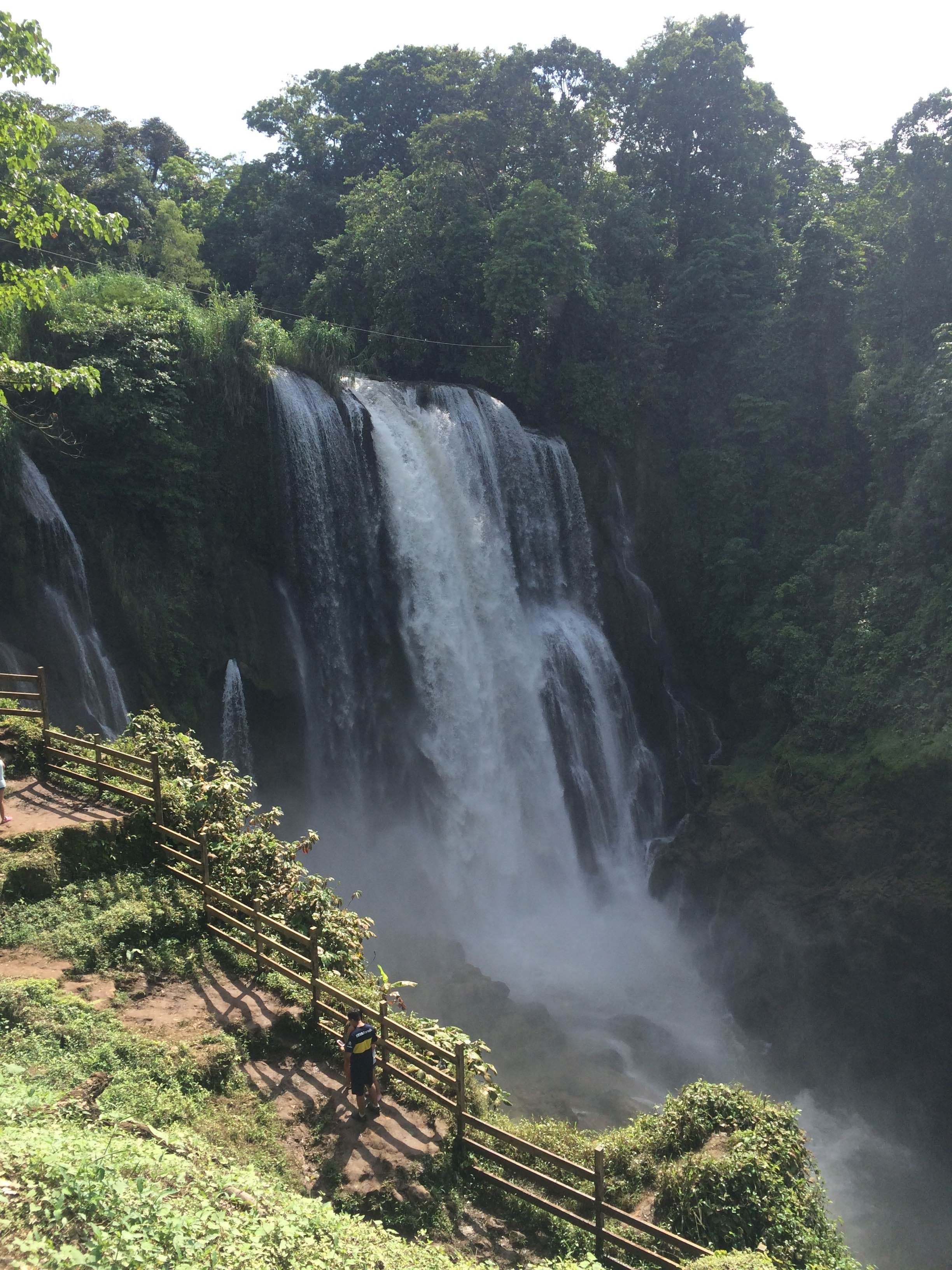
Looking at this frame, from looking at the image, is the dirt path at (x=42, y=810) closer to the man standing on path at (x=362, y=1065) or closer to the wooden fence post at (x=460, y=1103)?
the man standing on path at (x=362, y=1065)

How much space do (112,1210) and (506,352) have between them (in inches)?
827

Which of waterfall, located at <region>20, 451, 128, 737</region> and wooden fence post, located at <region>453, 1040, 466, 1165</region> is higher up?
waterfall, located at <region>20, 451, 128, 737</region>

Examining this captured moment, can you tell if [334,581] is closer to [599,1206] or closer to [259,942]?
[259,942]

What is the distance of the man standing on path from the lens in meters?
7.63

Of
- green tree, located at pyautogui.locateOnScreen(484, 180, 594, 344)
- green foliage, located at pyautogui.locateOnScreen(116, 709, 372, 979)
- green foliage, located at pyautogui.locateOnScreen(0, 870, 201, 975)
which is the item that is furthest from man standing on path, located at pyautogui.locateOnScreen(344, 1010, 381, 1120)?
green tree, located at pyautogui.locateOnScreen(484, 180, 594, 344)

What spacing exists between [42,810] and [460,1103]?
5.84 meters

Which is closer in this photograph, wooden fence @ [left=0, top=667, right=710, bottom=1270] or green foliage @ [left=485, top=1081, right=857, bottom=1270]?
wooden fence @ [left=0, top=667, right=710, bottom=1270]

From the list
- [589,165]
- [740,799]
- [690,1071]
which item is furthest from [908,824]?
[589,165]

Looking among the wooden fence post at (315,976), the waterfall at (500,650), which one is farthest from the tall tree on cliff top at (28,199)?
the waterfall at (500,650)

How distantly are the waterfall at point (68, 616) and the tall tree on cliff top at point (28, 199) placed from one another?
3867mm

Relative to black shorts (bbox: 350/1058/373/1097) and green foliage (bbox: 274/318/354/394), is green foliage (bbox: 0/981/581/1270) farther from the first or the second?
green foliage (bbox: 274/318/354/394)

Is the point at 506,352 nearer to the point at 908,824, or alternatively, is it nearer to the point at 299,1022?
the point at 908,824

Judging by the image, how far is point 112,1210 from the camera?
4883mm

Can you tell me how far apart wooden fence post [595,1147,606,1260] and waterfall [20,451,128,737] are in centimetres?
967
